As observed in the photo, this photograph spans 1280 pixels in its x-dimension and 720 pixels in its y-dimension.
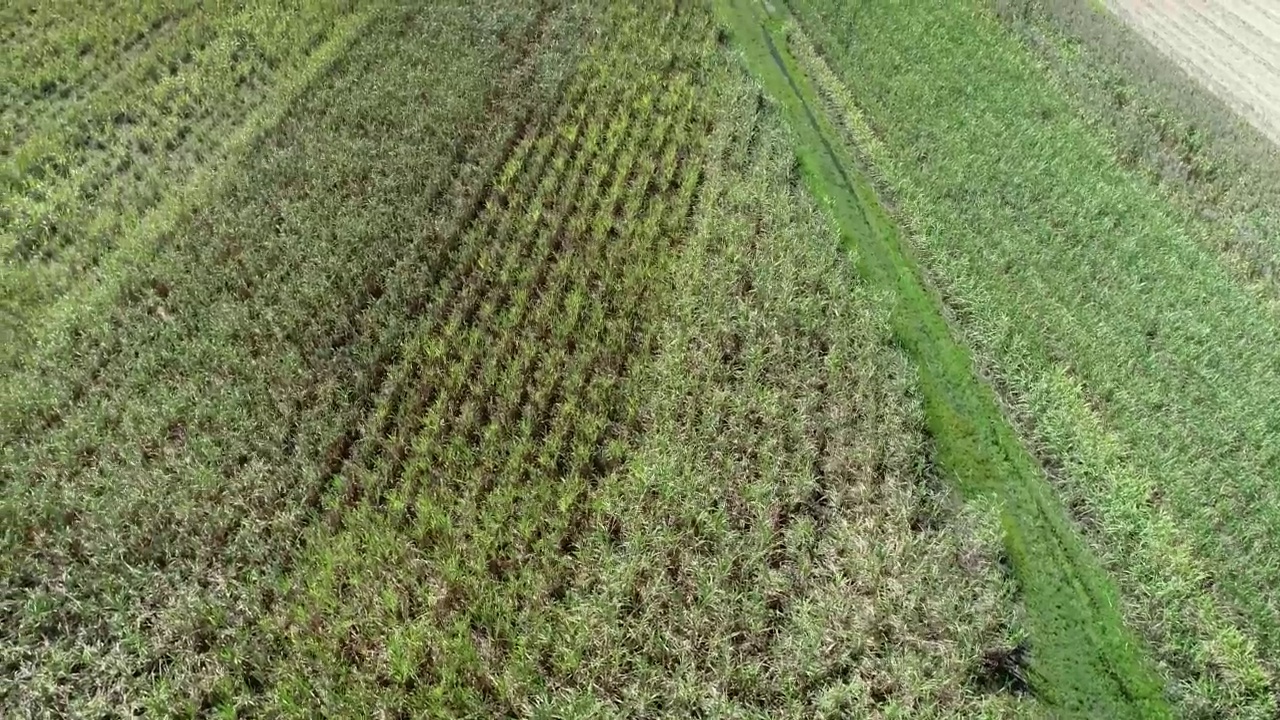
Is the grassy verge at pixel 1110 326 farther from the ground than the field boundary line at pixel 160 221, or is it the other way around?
the grassy verge at pixel 1110 326

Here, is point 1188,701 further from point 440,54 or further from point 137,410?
point 440,54

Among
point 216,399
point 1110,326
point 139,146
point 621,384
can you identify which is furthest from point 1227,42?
point 139,146

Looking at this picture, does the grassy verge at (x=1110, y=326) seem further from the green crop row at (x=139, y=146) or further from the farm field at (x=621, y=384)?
the green crop row at (x=139, y=146)

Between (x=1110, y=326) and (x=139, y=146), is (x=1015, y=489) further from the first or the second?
(x=139, y=146)

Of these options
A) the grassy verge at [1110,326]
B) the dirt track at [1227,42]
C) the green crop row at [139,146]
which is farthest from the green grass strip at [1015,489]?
the green crop row at [139,146]

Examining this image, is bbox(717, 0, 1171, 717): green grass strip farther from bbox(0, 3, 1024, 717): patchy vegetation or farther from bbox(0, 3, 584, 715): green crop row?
bbox(0, 3, 584, 715): green crop row

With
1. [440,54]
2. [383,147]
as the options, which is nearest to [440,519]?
[383,147]
